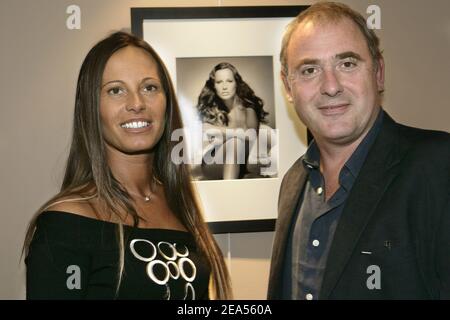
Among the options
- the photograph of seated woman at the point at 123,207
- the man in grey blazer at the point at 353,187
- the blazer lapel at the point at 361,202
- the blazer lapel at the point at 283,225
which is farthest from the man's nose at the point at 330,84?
the photograph of seated woman at the point at 123,207

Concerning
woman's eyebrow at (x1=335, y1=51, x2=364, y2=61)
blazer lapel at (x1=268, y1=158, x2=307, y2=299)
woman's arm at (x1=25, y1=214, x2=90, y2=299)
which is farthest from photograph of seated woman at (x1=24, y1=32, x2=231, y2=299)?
woman's eyebrow at (x1=335, y1=51, x2=364, y2=61)

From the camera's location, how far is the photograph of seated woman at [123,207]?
1544 mm

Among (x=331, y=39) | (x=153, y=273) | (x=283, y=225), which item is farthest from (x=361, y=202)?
(x=153, y=273)

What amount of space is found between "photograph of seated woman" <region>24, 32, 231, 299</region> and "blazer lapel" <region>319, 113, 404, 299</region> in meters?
0.47

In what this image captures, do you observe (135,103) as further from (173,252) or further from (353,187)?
→ (353,187)

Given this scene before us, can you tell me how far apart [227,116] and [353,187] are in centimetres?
78

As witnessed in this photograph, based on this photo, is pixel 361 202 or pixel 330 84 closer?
pixel 361 202

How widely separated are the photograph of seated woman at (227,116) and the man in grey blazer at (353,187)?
1.04ft

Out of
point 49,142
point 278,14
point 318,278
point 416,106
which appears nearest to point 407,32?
point 416,106

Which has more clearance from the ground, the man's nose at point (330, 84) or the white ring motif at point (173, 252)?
the man's nose at point (330, 84)

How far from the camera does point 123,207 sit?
1.72 metres

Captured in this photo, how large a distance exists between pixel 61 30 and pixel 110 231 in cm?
91

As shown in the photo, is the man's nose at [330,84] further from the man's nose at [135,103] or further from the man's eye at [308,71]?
the man's nose at [135,103]

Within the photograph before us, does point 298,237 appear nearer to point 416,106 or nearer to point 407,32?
point 416,106
